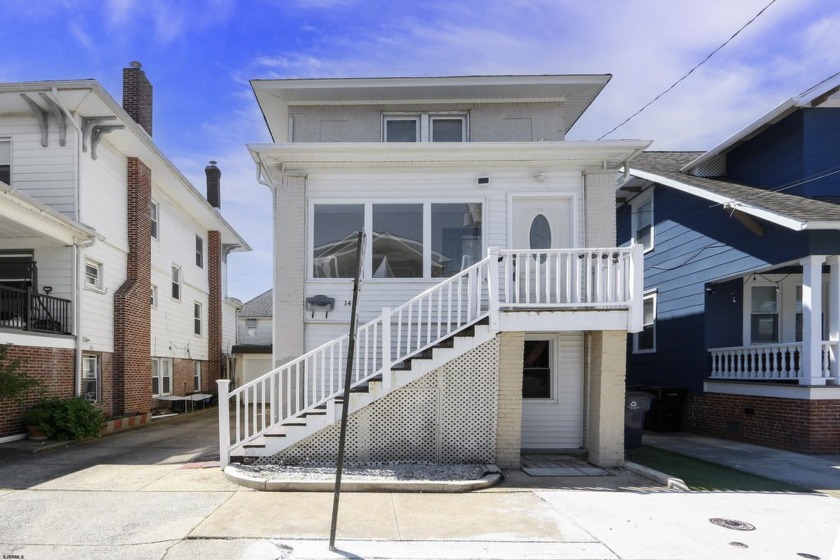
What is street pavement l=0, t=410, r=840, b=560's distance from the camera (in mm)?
5305

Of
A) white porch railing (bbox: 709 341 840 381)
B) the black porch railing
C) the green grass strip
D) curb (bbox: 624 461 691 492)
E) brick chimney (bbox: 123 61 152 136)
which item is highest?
A: brick chimney (bbox: 123 61 152 136)

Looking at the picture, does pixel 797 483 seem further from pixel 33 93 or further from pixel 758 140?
pixel 33 93

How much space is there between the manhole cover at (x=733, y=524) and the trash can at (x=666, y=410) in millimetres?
7590

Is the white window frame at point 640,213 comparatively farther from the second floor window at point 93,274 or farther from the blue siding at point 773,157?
the second floor window at point 93,274

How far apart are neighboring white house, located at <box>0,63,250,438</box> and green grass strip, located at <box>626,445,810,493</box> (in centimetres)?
1154

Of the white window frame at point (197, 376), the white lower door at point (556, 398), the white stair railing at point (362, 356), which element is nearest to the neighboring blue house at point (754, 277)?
the white lower door at point (556, 398)

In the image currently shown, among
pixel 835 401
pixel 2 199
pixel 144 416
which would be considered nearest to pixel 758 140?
pixel 835 401

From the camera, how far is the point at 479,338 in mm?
8562

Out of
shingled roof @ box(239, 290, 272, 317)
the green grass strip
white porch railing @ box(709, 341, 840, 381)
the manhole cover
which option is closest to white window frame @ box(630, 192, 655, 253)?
white porch railing @ box(709, 341, 840, 381)

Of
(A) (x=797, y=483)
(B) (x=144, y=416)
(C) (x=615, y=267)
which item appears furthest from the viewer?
(B) (x=144, y=416)

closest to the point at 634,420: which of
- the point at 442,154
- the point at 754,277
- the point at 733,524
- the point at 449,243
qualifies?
the point at 733,524

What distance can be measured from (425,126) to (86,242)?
7963 millimetres

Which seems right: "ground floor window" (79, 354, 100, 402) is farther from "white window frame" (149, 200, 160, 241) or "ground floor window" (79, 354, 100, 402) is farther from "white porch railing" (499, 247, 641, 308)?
"white porch railing" (499, 247, 641, 308)

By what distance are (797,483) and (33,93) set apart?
Result: 15.6 metres
